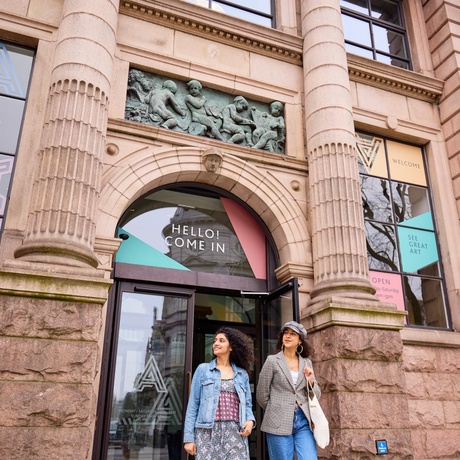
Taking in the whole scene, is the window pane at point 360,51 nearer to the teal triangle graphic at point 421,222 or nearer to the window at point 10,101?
the teal triangle graphic at point 421,222

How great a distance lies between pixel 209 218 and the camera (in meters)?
9.27

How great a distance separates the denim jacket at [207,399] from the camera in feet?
15.6

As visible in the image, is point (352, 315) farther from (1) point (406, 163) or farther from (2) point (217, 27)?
(2) point (217, 27)

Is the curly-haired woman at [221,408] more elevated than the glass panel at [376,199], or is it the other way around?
the glass panel at [376,199]

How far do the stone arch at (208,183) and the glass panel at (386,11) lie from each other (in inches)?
261

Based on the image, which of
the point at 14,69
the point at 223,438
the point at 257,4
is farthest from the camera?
the point at 257,4

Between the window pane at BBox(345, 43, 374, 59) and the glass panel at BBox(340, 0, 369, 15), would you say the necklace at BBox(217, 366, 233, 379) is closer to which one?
the window pane at BBox(345, 43, 374, 59)

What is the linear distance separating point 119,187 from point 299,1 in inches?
257

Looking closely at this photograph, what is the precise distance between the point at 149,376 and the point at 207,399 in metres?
3.09

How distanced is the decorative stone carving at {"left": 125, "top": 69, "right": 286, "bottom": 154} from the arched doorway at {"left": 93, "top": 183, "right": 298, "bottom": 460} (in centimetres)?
115

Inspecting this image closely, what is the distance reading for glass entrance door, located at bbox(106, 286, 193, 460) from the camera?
23.8ft

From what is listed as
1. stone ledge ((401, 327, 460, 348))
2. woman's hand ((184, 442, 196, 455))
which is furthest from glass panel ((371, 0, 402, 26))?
woman's hand ((184, 442, 196, 455))

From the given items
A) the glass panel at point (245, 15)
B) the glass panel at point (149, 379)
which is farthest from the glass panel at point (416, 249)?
the glass panel at point (245, 15)

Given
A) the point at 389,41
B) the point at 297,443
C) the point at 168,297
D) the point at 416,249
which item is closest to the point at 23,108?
the point at 168,297
